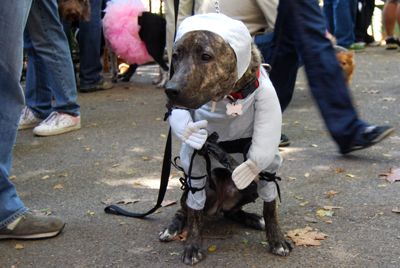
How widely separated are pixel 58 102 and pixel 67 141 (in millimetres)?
371

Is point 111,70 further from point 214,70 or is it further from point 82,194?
point 214,70

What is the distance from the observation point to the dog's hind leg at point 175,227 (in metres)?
3.13

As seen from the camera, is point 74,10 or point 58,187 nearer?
point 58,187

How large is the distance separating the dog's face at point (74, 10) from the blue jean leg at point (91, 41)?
0.21 meters

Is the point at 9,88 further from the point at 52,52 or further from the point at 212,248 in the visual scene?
the point at 52,52

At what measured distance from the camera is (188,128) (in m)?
2.70

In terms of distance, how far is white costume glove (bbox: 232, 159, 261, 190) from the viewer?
2662 millimetres

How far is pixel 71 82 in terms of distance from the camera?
514 cm

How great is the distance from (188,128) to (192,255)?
24.5 inches

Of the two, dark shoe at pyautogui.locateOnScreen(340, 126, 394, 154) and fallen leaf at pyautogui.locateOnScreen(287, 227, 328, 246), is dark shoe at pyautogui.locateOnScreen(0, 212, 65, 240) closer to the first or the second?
fallen leaf at pyautogui.locateOnScreen(287, 227, 328, 246)

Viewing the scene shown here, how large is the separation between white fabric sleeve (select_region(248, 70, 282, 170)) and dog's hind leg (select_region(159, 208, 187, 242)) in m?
0.70

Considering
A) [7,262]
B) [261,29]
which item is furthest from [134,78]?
[7,262]

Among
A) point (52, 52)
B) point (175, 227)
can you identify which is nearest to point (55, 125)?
point (52, 52)

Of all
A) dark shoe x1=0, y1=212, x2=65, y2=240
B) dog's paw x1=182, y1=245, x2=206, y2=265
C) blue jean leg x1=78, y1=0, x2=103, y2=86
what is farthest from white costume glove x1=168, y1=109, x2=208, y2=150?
blue jean leg x1=78, y1=0, x2=103, y2=86
